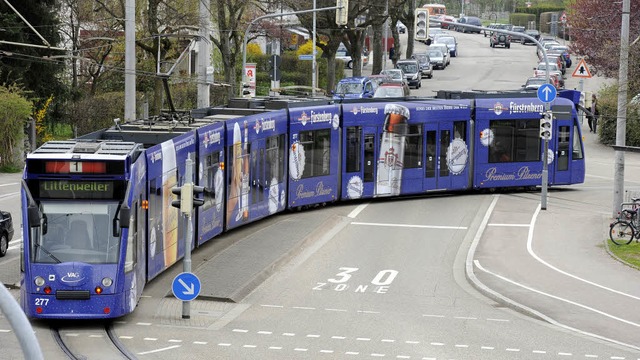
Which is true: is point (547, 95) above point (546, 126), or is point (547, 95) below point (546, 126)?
above

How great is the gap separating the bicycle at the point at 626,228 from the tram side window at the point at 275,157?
8595 millimetres

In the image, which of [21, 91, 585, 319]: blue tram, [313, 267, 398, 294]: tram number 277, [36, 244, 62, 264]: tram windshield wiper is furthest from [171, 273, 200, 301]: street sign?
[313, 267, 398, 294]: tram number 277

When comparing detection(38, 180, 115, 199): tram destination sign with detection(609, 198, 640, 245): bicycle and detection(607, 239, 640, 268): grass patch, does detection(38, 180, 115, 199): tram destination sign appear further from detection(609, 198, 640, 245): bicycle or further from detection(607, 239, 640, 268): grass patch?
detection(609, 198, 640, 245): bicycle

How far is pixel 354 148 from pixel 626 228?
26.6 ft

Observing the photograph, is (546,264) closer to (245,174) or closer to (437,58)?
(245,174)

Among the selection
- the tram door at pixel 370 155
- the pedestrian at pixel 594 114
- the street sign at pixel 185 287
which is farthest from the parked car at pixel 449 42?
the street sign at pixel 185 287

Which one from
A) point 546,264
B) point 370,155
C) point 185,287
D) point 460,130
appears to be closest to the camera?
point 185,287

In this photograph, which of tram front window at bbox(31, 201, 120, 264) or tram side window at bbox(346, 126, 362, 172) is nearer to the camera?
tram front window at bbox(31, 201, 120, 264)

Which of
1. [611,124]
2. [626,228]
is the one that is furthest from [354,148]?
[611,124]

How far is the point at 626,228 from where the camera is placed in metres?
29.7

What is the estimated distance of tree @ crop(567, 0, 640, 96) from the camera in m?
57.2

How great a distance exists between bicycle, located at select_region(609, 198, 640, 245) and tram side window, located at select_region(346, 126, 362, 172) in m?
7.56

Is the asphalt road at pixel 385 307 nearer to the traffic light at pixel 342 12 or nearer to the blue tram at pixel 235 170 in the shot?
the blue tram at pixel 235 170

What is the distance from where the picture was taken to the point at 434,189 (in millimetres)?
35469
